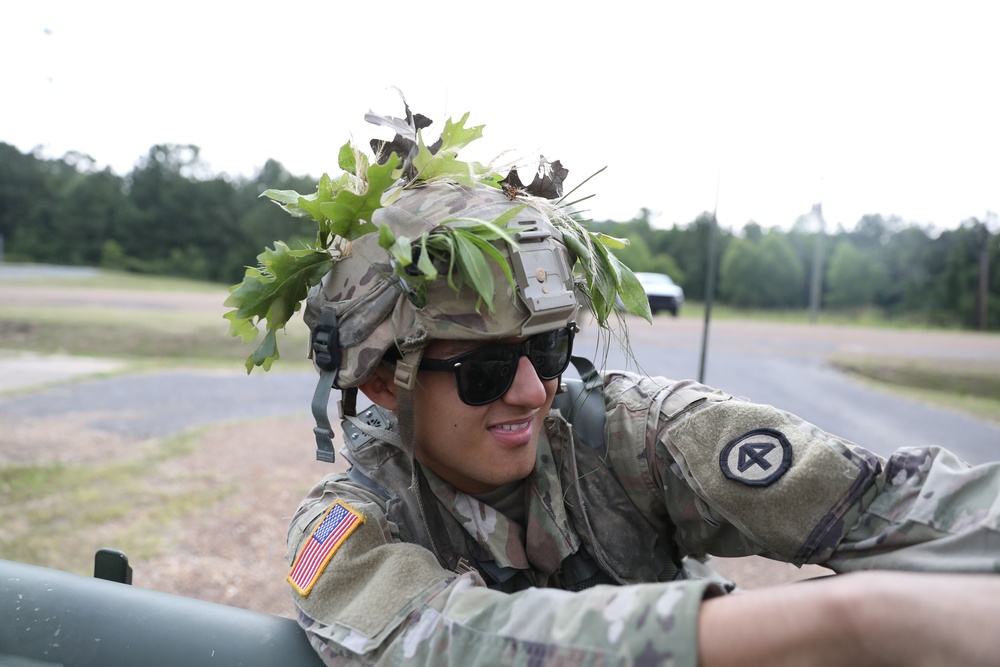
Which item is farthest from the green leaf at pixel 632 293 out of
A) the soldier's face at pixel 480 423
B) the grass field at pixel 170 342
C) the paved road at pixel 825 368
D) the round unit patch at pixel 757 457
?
the grass field at pixel 170 342

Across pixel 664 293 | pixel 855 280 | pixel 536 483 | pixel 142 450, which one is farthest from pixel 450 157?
pixel 855 280

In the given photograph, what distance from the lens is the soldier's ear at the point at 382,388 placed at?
1.93 metres

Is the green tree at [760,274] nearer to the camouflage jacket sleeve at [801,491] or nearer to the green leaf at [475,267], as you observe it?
the camouflage jacket sleeve at [801,491]

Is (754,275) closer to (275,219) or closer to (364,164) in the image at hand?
(364,164)

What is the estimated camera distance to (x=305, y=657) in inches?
61.2

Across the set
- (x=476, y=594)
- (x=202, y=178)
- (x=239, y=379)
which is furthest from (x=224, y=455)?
(x=202, y=178)

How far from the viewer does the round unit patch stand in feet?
5.47

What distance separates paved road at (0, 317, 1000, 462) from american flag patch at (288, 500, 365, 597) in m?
4.67

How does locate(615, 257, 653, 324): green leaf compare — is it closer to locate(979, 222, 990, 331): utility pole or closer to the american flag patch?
the american flag patch

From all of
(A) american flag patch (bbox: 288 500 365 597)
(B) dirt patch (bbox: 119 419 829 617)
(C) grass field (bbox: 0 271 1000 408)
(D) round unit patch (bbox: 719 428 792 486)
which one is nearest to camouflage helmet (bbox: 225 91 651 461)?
(A) american flag patch (bbox: 288 500 365 597)

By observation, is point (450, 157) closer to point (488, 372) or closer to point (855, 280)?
point (488, 372)

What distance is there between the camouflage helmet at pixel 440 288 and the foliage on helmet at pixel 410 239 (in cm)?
1

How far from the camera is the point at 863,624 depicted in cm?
104

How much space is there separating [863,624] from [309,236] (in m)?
25.6
